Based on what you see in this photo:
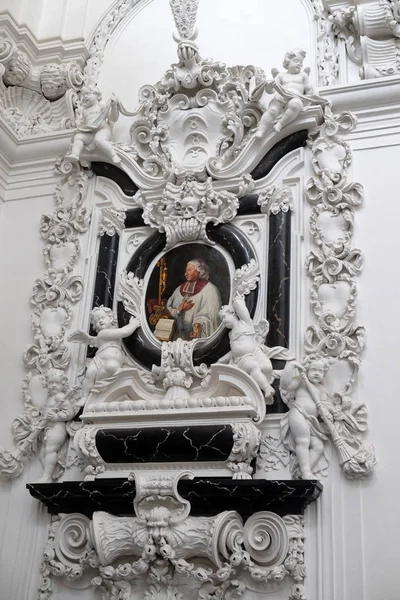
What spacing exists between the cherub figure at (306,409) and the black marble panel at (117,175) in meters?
2.64

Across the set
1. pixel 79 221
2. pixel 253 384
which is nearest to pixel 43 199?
pixel 79 221

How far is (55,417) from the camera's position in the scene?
6867 millimetres

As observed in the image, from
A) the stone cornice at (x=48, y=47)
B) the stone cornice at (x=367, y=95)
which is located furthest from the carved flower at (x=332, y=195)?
the stone cornice at (x=48, y=47)

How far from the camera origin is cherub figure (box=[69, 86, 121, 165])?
782 cm

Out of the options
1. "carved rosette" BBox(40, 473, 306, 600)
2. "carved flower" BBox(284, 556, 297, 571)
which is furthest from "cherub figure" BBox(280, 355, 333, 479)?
"carved flower" BBox(284, 556, 297, 571)

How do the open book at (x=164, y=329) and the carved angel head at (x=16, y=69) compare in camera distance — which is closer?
the open book at (x=164, y=329)

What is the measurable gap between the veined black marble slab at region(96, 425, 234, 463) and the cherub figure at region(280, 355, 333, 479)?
0.51m

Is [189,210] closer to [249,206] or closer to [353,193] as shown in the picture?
[249,206]

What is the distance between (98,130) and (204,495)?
12.8 feet

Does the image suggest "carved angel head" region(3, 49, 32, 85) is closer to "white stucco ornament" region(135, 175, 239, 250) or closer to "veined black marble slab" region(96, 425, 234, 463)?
"white stucco ornament" region(135, 175, 239, 250)

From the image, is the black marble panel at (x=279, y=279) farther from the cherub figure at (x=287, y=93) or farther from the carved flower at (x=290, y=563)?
the carved flower at (x=290, y=563)

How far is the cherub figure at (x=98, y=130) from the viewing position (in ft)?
25.7

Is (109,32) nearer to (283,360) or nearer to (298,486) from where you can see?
(283,360)

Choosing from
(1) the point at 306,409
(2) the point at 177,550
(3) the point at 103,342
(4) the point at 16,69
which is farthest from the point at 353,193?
(4) the point at 16,69
